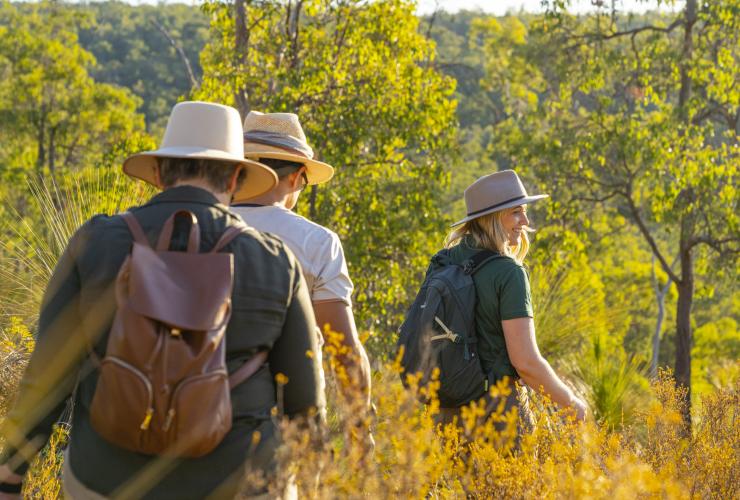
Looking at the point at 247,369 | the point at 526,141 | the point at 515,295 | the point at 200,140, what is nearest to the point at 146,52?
the point at 526,141

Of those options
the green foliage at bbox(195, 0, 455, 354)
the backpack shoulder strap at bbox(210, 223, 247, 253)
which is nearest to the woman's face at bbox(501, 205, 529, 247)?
the backpack shoulder strap at bbox(210, 223, 247, 253)

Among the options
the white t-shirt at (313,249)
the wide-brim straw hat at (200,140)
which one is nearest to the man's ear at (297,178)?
the white t-shirt at (313,249)

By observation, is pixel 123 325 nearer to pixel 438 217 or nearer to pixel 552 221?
pixel 438 217

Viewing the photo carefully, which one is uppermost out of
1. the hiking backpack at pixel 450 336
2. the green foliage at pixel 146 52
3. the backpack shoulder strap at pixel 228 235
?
the backpack shoulder strap at pixel 228 235

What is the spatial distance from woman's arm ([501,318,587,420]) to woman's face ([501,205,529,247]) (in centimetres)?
41

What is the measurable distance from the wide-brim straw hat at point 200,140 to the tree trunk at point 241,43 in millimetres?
9903

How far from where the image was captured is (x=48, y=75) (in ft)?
83.9

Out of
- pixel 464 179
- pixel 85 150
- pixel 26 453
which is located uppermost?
pixel 26 453

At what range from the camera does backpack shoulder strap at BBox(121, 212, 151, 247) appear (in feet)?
6.80

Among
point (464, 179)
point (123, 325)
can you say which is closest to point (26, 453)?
point (123, 325)

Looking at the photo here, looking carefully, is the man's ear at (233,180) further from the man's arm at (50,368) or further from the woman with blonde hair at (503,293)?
the woman with blonde hair at (503,293)

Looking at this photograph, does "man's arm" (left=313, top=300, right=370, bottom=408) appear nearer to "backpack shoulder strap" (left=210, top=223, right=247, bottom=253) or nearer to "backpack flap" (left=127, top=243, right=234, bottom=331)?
"backpack shoulder strap" (left=210, top=223, right=247, bottom=253)

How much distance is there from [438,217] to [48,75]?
51.0 feet

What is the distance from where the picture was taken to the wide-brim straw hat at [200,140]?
7.47 feet
